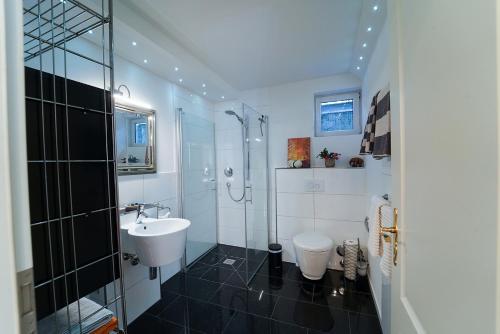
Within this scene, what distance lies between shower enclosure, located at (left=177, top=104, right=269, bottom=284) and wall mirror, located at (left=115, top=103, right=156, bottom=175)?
416mm

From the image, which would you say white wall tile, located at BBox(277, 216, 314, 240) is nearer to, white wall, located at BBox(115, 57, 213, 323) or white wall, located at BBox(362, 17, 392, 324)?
white wall, located at BBox(362, 17, 392, 324)

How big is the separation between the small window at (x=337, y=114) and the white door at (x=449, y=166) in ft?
7.23

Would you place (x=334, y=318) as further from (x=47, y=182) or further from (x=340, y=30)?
(x=340, y=30)

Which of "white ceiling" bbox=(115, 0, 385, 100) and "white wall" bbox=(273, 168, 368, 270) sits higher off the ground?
"white ceiling" bbox=(115, 0, 385, 100)

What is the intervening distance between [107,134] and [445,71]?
122cm

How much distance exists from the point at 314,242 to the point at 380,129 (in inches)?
56.2

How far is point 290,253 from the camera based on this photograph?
9.18ft

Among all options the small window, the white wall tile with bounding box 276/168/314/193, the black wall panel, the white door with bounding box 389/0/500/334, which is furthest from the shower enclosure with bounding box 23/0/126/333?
the small window

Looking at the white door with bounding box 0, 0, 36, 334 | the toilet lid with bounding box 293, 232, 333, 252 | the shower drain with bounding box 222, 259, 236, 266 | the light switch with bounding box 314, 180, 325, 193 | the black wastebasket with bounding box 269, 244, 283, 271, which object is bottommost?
the shower drain with bounding box 222, 259, 236, 266

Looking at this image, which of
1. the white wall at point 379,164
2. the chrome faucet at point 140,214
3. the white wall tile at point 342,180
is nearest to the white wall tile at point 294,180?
the white wall tile at point 342,180

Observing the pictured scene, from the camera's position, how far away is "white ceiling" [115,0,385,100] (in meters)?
1.47

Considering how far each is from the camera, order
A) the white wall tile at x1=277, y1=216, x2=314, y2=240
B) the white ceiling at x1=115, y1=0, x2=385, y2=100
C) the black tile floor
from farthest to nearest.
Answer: the white wall tile at x1=277, y1=216, x2=314, y2=240
the black tile floor
the white ceiling at x1=115, y1=0, x2=385, y2=100

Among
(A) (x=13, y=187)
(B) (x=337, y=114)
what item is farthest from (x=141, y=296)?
(B) (x=337, y=114)

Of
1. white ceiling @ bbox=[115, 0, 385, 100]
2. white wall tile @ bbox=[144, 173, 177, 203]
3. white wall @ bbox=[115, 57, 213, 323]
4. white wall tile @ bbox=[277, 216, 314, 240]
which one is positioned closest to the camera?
white ceiling @ bbox=[115, 0, 385, 100]
